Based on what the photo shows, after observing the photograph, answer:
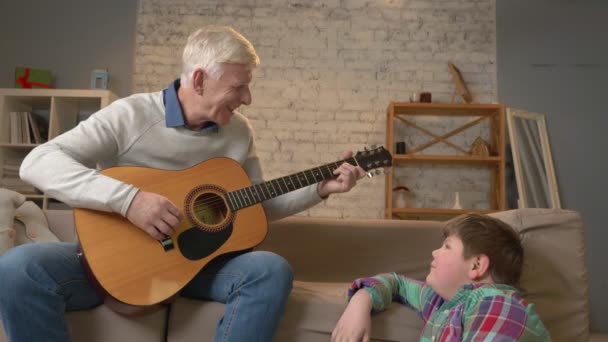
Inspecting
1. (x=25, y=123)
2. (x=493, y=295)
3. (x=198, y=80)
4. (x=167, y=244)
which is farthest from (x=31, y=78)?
(x=493, y=295)

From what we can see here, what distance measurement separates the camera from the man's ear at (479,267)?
1303 millimetres

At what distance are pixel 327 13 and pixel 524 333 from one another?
3.58 metres

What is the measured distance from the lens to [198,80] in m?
1.75

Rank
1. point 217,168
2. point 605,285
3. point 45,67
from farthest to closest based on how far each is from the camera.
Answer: point 45,67
point 605,285
point 217,168

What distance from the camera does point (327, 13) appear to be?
4375mm

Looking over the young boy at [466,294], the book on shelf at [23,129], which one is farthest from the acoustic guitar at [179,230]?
the book on shelf at [23,129]

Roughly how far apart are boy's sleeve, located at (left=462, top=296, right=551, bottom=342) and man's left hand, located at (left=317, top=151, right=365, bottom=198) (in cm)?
62

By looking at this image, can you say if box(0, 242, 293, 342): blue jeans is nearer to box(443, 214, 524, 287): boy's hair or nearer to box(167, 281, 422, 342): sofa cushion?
box(167, 281, 422, 342): sofa cushion

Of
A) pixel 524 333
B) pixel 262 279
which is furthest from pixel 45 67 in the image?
pixel 524 333

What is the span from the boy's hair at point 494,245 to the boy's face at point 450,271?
16 millimetres

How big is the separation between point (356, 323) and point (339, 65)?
319 cm

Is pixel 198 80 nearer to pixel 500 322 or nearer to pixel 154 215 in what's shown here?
pixel 154 215

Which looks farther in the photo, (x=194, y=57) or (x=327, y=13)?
(x=327, y=13)

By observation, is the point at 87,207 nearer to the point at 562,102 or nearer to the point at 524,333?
the point at 524,333
